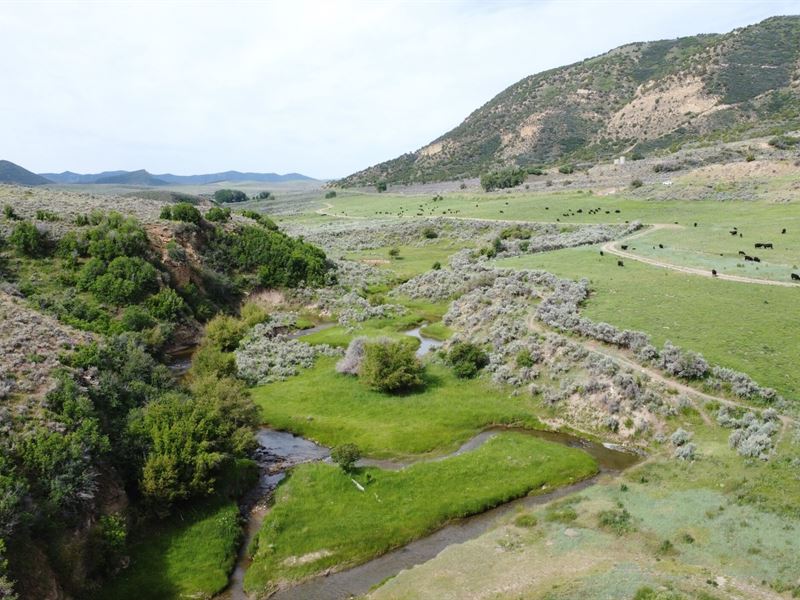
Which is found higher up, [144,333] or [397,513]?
[144,333]

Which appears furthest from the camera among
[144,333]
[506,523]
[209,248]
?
[209,248]

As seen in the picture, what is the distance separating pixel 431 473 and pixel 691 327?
21.0m

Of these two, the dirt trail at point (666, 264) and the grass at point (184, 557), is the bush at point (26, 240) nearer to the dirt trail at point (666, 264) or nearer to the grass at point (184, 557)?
the grass at point (184, 557)

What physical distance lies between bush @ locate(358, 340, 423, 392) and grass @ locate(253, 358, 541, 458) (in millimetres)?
770

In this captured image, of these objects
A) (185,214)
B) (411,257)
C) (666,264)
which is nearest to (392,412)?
(666,264)

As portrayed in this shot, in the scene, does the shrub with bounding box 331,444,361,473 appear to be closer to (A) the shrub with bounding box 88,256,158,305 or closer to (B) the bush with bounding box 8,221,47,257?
(A) the shrub with bounding box 88,256,158,305

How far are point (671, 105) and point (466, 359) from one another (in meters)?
155

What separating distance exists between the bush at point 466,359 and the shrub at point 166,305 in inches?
1039

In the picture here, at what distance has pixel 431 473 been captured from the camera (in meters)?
28.3

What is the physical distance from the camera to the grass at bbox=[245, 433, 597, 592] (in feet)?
75.3

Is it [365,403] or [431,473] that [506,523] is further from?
[365,403]

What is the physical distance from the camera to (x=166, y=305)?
50469mm

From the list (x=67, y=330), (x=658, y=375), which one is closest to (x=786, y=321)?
(x=658, y=375)

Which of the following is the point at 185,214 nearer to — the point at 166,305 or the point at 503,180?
the point at 166,305
